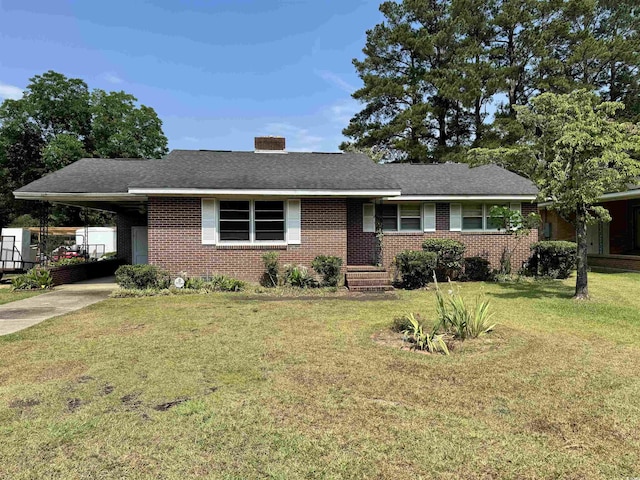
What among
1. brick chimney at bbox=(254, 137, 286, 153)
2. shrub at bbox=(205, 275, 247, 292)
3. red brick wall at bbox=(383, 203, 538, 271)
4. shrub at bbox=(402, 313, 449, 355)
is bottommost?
shrub at bbox=(402, 313, 449, 355)

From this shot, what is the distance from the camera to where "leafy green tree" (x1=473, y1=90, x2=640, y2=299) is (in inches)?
347

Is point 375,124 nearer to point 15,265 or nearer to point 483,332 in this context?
point 15,265

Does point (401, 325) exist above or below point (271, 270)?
below

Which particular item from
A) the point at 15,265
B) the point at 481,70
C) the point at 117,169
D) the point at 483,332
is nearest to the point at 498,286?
the point at 483,332

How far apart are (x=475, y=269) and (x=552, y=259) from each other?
279cm

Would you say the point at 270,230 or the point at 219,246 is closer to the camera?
the point at 219,246

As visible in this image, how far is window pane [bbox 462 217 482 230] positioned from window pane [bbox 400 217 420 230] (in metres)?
1.79

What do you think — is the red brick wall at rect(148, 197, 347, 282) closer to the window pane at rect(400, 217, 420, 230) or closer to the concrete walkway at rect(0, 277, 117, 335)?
the concrete walkway at rect(0, 277, 117, 335)

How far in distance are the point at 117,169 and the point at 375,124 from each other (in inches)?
877

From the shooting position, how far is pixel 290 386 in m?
4.37

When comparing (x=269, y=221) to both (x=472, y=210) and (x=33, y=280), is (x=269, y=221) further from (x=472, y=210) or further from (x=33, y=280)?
(x=472, y=210)

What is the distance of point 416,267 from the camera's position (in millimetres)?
11984

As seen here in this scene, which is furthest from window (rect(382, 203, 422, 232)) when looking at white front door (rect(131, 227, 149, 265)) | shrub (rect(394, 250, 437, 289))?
white front door (rect(131, 227, 149, 265))

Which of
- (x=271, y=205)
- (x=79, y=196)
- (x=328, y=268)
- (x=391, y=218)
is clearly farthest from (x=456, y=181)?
(x=79, y=196)
